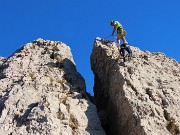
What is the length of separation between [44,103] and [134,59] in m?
8.97

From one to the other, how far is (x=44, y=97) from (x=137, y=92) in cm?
632

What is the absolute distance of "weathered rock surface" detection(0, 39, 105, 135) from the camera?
72.3 ft

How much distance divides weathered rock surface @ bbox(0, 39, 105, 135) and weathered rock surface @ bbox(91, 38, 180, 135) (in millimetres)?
1922

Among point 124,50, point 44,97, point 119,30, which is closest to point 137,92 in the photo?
point 124,50

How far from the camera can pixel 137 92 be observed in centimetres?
2427

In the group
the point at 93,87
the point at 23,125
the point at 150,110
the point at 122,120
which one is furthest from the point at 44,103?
the point at 93,87

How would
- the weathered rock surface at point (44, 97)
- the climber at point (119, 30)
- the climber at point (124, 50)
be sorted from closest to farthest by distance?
the weathered rock surface at point (44, 97) < the climber at point (124, 50) < the climber at point (119, 30)

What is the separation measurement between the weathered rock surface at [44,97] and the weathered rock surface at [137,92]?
6.31 feet

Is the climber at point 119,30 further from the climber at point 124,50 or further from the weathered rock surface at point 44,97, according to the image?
the weathered rock surface at point 44,97

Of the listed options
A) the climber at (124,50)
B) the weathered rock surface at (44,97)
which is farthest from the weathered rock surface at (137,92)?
the weathered rock surface at (44,97)

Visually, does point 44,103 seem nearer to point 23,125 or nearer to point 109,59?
point 23,125

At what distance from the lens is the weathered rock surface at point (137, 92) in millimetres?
22094

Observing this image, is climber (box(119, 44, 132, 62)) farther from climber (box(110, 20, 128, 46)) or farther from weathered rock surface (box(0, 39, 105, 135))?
weathered rock surface (box(0, 39, 105, 135))

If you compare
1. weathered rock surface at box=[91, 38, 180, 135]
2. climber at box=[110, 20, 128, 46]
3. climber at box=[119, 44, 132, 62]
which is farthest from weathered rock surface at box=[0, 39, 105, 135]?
climber at box=[110, 20, 128, 46]
